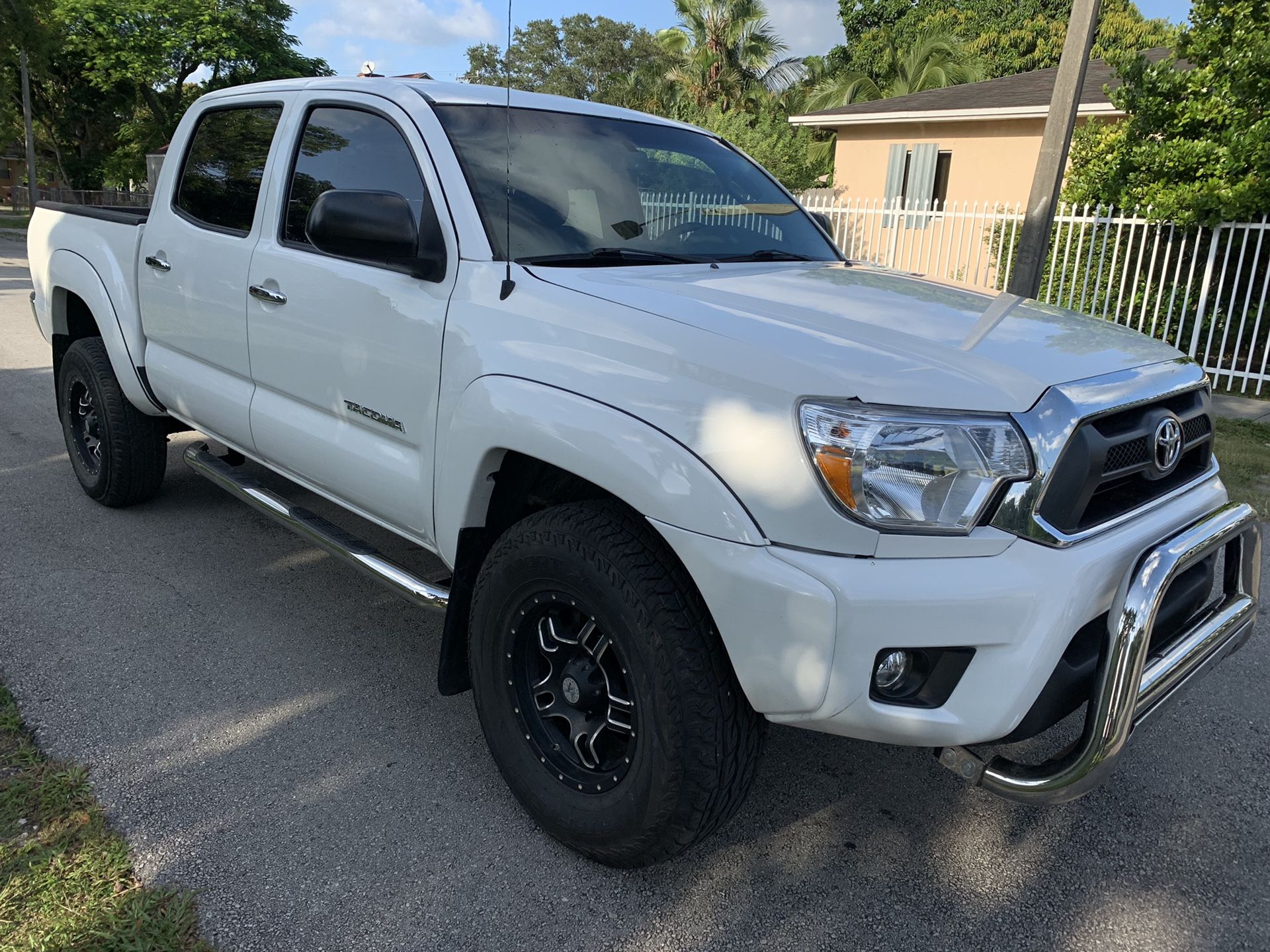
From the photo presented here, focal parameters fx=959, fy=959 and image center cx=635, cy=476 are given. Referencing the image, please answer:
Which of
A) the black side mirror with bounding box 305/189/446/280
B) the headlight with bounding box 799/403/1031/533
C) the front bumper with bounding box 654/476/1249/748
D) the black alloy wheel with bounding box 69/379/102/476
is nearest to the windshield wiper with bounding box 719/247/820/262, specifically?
the black side mirror with bounding box 305/189/446/280

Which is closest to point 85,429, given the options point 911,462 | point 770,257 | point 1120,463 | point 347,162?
point 347,162

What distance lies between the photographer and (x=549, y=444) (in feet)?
7.63

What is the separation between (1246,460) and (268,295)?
6.51 metres

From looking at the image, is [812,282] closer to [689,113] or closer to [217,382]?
[217,382]

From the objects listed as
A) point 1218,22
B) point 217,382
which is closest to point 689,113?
point 1218,22

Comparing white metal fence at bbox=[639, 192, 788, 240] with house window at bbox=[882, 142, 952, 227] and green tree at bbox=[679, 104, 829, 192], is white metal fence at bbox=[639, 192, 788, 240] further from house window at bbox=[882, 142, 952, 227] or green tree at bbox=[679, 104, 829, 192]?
green tree at bbox=[679, 104, 829, 192]

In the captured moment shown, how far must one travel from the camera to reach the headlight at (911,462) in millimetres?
1933

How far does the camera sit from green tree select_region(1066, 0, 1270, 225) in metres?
9.00

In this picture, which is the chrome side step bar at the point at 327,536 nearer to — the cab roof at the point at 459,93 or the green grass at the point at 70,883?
the green grass at the point at 70,883

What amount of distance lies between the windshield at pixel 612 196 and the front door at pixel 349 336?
0.19m

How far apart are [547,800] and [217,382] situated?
2.28 meters

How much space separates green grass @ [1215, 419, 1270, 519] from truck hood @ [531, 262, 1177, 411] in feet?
10.8

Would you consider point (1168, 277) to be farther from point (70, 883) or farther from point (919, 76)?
point (919, 76)

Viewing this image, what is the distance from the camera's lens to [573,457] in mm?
2271
